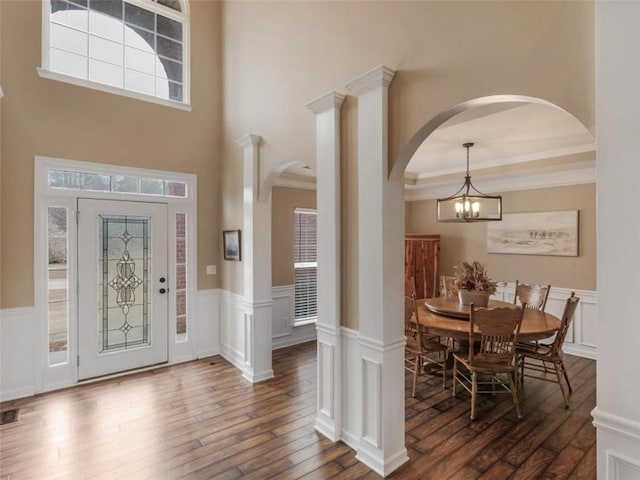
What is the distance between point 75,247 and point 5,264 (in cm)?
A: 60

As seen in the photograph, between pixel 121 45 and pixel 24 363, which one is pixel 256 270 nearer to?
pixel 24 363

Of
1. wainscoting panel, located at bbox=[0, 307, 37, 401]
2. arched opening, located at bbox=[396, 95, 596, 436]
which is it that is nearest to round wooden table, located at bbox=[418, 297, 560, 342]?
arched opening, located at bbox=[396, 95, 596, 436]

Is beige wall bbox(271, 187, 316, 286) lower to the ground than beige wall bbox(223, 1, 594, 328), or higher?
lower

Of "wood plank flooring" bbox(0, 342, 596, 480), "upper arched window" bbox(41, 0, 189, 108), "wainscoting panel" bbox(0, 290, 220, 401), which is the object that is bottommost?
"wood plank flooring" bbox(0, 342, 596, 480)

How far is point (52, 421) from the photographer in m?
3.05

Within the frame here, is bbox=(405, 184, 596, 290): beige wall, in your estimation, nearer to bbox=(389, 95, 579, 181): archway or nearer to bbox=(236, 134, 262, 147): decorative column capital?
bbox=(389, 95, 579, 181): archway

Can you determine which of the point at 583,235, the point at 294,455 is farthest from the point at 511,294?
the point at 294,455

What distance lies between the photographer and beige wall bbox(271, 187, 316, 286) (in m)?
5.11

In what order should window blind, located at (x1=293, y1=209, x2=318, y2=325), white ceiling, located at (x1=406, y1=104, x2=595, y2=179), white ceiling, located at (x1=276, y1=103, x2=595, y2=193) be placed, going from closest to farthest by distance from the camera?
white ceiling, located at (x1=406, y1=104, x2=595, y2=179) < white ceiling, located at (x1=276, y1=103, x2=595, y2=193) < window blind, located at (x1=293, y1=209, x2=318, y2=325)

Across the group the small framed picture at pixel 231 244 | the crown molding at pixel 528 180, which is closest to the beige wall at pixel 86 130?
the small framed picture at pixel 231 244

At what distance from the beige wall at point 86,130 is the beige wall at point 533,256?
13.5ft

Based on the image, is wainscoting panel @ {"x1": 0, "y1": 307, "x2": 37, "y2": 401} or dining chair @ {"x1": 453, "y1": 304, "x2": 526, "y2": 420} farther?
wainscoting panel @ {"x1": 0, "y1": 307, "x2": 37, "y2": 401}

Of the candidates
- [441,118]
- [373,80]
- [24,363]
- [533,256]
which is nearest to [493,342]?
[441,118]

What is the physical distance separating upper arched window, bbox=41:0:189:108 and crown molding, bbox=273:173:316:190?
1686mm
